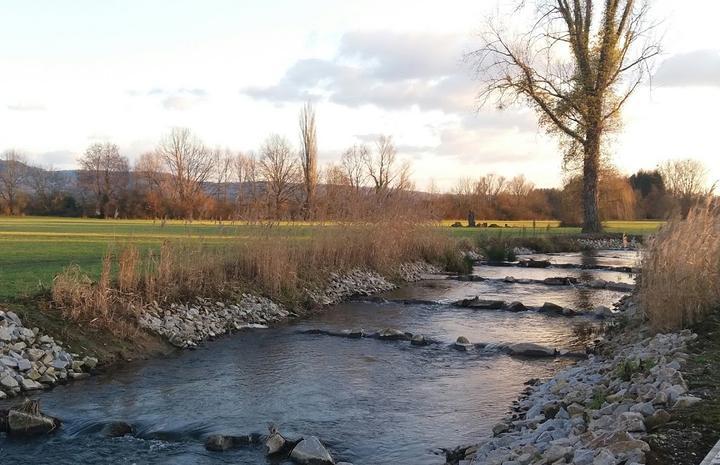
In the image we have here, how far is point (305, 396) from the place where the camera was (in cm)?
833

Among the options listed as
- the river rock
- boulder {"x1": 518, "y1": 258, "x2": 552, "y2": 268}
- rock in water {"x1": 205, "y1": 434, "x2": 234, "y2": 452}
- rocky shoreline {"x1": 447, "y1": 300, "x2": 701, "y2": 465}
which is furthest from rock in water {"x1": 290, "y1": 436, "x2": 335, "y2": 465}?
boulder {"x1": 518, "y1": 258, "x2": 552, "y2": 268}

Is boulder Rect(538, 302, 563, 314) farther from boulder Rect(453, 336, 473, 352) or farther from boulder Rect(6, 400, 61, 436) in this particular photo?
boulder Rect(6, 400, 61, 436)

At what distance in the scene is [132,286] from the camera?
1177 centimetres

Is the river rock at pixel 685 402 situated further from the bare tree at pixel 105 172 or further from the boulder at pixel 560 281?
the bare tree at pixel 105 172

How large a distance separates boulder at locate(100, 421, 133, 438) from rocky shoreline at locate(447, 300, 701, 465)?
362 centimetres

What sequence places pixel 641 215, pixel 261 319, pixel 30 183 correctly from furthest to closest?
pixel 30 183, pixel 641 215, pixel 261 319

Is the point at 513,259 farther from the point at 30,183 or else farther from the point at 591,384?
the point at 30,183

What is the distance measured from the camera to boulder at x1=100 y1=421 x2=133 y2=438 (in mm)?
6855

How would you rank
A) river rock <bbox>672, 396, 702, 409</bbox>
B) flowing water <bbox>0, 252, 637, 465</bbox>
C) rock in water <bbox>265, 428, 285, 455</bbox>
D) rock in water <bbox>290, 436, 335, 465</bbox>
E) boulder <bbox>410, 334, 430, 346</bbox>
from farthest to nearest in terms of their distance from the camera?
1. boulder <bbox>410, 334, 430, 346</bbox>
2. flowing water <bbox>0, 252, 637, 465</bbox>
3. rock in water <bbox>265, 428, 285, 455</bbox>
4. rock in water <bbox>290, 436, 335, 465</bbox>
5. river rock <bbox>672, 396, 702, 409</bbox>

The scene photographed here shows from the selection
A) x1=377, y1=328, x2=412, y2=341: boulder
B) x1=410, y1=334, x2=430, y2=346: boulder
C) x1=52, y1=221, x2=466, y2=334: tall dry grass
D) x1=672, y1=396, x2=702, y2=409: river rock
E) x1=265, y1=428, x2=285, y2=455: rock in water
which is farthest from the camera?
x1=377, y1=328, x2=412, y2=341: boulder

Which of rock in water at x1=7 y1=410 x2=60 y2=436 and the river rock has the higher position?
the river rock

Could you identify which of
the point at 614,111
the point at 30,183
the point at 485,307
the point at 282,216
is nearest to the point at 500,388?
the point at 485,307

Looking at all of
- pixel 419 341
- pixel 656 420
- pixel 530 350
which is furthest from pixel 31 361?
pixel 656 420

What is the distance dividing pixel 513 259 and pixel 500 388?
73.4 ft
